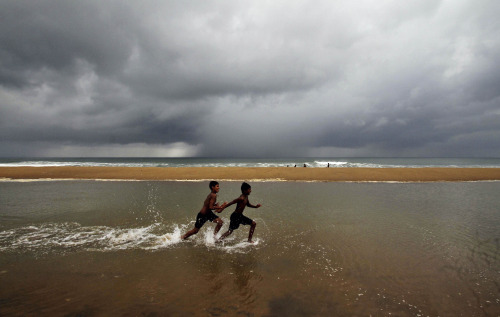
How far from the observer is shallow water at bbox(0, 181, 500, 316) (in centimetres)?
417

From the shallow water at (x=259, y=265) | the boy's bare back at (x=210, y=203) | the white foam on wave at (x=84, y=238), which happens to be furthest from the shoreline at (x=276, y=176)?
the boy's bare back at (x=210, y=203)

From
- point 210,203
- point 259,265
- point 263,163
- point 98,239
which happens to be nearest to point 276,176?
point 210,203

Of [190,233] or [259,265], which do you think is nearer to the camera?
[259,265]

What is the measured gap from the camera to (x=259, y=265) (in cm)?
577

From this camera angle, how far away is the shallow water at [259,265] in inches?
164

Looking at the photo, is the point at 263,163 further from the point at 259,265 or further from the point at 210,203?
the point at 259,265

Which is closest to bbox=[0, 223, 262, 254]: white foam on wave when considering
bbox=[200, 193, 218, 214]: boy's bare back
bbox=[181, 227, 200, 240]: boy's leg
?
bbox=[181, 227, 200, 240]: boy's leg

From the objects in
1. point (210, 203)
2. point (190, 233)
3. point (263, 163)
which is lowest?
point (190, 233)

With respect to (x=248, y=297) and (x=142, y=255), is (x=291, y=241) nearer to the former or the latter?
(x=248, y=297)

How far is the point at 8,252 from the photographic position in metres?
6.41

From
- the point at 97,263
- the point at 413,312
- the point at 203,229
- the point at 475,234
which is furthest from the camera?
the point at 203,229

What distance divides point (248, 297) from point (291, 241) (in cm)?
324

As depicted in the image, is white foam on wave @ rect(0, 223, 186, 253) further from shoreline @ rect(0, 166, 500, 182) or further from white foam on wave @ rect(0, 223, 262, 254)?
shoreline @ rect(0, 166, 500, 182)

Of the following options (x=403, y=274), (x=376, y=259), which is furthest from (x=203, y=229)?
(x=403, y=274)
